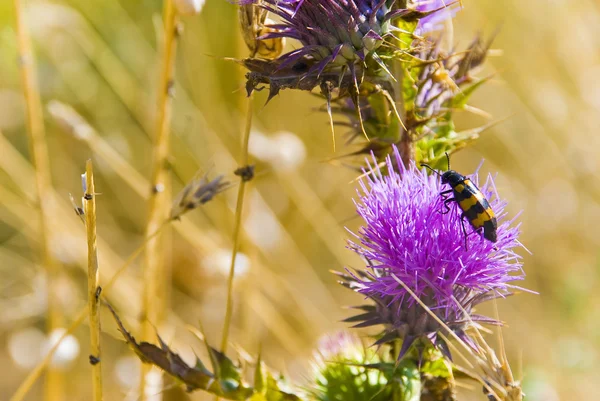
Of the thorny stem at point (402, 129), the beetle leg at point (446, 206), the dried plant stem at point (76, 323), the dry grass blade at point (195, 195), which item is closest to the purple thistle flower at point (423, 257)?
the beetle leg at point (446, 206)

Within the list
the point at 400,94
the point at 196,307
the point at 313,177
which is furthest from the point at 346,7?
the point at 313,177

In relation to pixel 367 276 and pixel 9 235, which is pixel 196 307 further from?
pixel 367 276

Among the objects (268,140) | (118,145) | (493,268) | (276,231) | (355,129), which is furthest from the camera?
(118,145)

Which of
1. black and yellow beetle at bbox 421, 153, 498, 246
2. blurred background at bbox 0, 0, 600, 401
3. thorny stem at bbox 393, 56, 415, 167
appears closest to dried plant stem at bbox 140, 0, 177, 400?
thorny stem at bbox 393, 56, 415, 167

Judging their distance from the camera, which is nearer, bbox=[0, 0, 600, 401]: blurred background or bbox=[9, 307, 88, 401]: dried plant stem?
bbox=[9, 307, 88, 401]: dried plant stem

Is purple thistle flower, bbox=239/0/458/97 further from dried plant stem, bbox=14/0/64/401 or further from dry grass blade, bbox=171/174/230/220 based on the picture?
dried plant stem, bbox=14/0/64/401

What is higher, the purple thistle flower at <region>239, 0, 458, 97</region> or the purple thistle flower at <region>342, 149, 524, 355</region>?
the purple thistle flower at <region>239, 0, 458, 97</region>

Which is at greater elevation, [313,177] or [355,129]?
[313,177]
